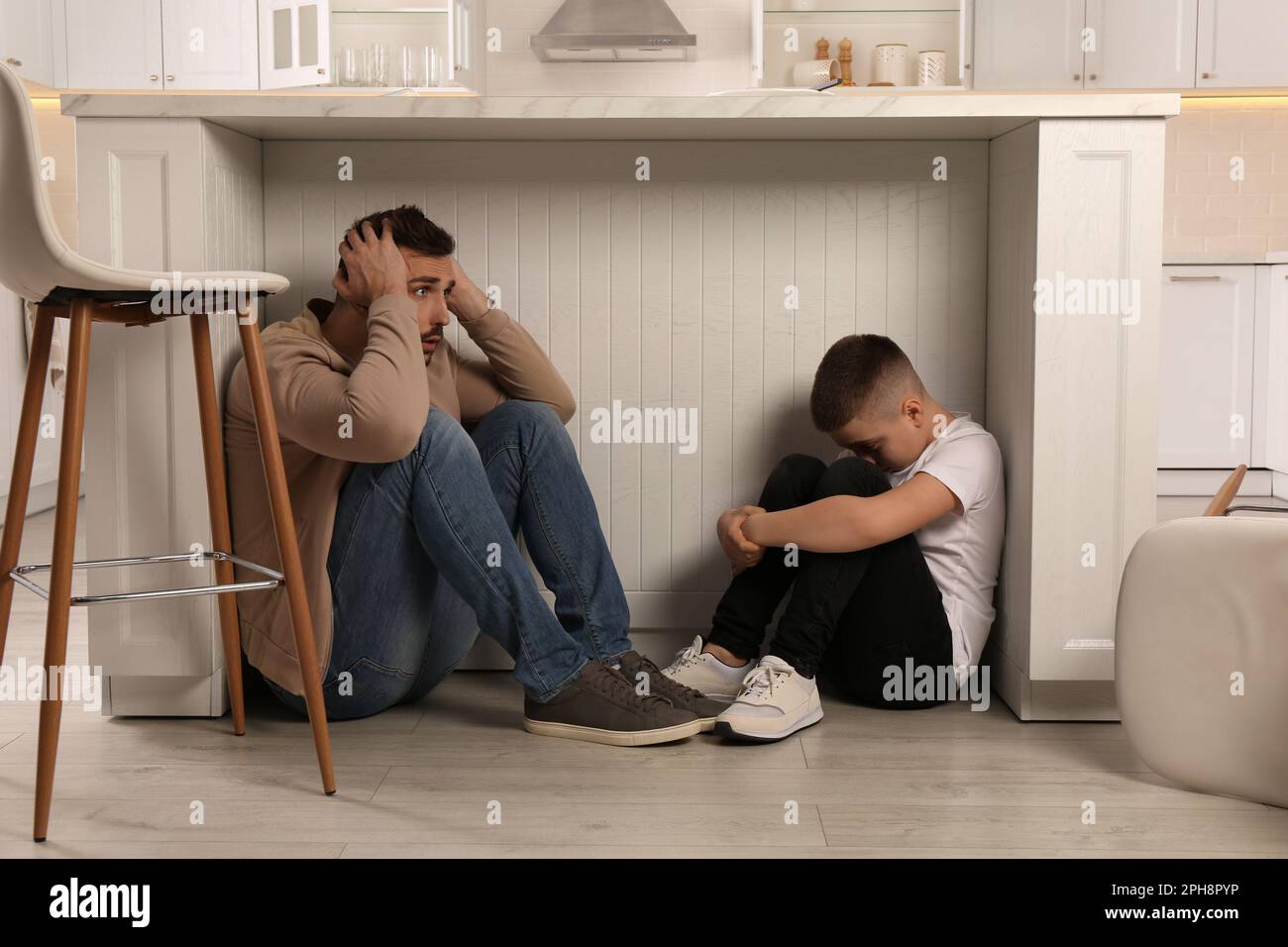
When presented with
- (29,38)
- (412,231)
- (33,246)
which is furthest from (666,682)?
(29,38)

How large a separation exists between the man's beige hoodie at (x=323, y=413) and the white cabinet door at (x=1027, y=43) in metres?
3.10

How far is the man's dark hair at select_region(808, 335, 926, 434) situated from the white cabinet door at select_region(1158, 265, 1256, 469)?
2525 mm

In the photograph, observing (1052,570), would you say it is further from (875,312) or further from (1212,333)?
(1212,333)

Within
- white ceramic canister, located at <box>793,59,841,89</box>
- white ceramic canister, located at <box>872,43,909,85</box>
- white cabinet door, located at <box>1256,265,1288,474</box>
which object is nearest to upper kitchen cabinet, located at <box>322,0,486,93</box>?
white ceramic canister, located at <box>793,59,841,89</box>

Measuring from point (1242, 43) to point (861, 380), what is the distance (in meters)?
3.31

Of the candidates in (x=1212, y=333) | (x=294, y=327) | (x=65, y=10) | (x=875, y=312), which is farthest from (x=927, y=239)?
(x=65, y=10)

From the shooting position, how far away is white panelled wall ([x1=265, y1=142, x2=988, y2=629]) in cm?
194

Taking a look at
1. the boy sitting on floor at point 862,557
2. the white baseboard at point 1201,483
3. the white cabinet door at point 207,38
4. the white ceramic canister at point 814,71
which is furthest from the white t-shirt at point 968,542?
the white cabinet door at point 207,38

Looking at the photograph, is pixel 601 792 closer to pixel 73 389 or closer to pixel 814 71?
pixel 73 389

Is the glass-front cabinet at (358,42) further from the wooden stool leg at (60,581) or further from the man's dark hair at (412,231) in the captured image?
the wooden stool leg at (60,581)

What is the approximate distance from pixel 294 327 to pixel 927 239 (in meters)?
1.01

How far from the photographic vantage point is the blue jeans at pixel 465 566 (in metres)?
1.56

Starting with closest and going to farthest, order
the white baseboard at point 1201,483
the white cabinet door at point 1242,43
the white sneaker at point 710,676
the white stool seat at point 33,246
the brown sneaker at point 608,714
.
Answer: the white stool seat at point 33,246
the brown sneaker at point 608,714
the white sneaker at point 710,676
the white baseboard at point 1201,483
the white cabinet door at point 1242,43

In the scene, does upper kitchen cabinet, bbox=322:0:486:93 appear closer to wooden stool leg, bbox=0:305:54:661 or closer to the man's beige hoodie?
the man's beige hoodie
